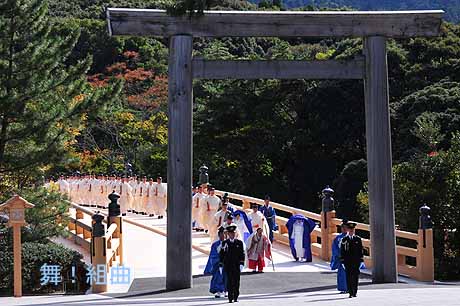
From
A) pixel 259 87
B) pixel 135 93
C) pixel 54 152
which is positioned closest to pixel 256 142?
pixel 259 87

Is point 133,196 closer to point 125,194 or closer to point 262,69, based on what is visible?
point 125,194

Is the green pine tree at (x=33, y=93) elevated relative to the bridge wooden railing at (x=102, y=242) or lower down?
elevated

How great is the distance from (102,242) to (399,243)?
8.27 meters

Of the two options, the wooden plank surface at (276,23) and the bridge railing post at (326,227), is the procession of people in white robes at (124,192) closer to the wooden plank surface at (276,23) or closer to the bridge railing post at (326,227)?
the bridge railing post at (326,227)

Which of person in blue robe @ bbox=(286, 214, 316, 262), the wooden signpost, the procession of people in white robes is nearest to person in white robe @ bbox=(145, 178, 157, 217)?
the procession of people in white robes

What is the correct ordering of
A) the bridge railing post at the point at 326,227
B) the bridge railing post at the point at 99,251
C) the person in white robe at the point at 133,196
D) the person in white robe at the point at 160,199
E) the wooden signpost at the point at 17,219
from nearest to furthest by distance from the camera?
the wooden signpost at the point at 17,219, the bridge railing post at the point at 99,251, the bridge railing post at the point at 326,227, the person in white robe at the point at 160,199, the person in white robe at the point at 133,196

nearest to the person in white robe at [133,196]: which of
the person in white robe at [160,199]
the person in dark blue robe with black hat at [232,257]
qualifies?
the person in white robe at [160,199]

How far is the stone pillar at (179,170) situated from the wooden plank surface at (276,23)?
331mm

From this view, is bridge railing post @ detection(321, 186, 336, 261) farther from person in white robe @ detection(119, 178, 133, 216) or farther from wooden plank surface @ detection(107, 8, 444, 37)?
person in white robe @ detection(119, 178, 133, 216)

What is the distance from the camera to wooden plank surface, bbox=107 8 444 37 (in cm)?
1452

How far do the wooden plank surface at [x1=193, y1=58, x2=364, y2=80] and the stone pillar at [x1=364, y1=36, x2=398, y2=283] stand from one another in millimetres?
758

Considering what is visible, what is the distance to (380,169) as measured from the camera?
15.1 metres

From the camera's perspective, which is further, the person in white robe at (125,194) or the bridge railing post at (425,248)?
the person in white robe at (125,194)

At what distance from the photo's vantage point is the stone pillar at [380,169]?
15086 mm
